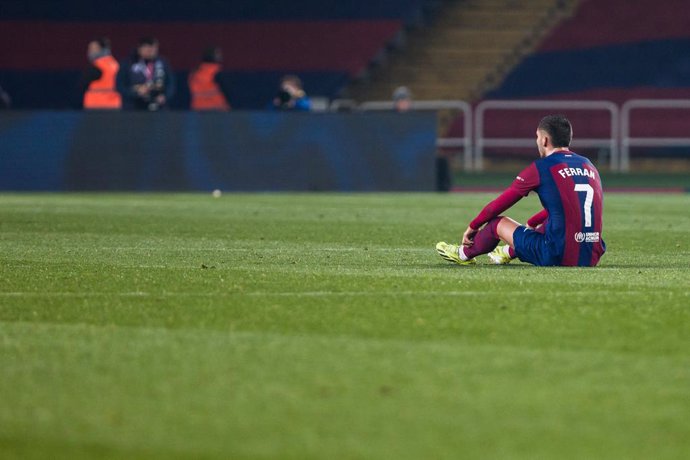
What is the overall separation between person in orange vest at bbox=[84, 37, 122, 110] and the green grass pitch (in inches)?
439

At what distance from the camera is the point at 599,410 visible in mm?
5191

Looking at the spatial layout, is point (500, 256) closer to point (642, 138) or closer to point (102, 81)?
point (102, 81)

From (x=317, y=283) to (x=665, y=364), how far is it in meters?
3.25

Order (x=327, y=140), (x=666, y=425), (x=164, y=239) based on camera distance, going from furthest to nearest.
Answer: (x=327, y=140) → (x=164, y=239) → (x=666, y=425)

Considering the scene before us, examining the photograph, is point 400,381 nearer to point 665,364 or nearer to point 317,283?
point 665,364

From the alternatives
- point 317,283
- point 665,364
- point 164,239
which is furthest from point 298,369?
point 164,239

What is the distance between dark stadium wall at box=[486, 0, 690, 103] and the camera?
102 feet

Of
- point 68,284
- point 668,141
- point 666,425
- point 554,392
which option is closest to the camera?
point 666,425

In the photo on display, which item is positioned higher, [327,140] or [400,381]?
[400,381]

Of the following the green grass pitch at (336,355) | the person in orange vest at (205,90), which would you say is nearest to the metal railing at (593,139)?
the person in orange vest at (205,90)

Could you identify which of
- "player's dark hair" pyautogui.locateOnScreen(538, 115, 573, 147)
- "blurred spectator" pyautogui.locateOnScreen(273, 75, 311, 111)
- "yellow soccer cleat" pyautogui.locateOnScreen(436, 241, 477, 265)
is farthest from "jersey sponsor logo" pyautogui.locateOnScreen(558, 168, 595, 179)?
"blurred spectator" pyautogui.locateOnScreen(273, 75, 311, 111)

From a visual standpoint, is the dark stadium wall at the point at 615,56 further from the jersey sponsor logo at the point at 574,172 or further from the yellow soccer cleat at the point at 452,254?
the jersey sponsor logo at the point at 574,172

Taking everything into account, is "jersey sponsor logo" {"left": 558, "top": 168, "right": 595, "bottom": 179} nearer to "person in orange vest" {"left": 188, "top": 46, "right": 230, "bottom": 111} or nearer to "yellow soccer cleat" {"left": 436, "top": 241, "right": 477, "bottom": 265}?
"yellow soccer cleat" {"left": 436, "top": 241, "right": 477, "bottom": 265}

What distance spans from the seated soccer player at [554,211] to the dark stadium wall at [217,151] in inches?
462
